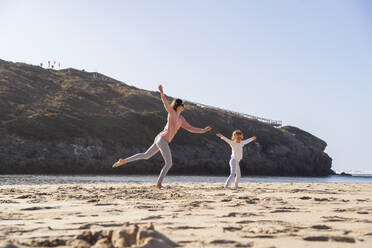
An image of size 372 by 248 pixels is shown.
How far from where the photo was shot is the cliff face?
121ft

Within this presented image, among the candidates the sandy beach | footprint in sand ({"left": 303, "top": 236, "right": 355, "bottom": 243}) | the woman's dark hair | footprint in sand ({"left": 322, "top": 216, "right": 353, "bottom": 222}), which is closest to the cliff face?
the woman's dark hair

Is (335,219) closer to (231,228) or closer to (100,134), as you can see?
(231,228)

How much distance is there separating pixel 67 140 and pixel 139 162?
314 inches

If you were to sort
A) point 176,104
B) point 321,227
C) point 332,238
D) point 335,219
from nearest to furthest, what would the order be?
point 332,238
point 321,227
point 335,219
point 176,104

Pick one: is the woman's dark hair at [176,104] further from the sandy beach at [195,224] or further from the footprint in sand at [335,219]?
the footprint in sand at [335,219]

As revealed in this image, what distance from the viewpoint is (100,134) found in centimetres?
4381

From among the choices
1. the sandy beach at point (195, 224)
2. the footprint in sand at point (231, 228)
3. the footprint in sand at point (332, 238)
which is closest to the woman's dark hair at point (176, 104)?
the sandy beach at point (195, 224)

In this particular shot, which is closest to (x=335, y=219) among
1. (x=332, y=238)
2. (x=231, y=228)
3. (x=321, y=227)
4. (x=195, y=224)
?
(x=321, y=227)

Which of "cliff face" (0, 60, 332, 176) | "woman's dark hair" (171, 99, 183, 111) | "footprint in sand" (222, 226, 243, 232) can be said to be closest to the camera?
"footprint in sand" (222, 226, 243, 232)

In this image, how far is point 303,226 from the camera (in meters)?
3.95

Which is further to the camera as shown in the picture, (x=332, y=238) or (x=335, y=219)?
(x=335, y=219)

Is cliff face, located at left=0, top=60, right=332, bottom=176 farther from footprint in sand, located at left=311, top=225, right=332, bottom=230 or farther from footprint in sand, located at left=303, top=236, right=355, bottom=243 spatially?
footprint in sand, located at left=303, top=236, right=355, bottom=243

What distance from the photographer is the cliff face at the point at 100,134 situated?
37.0 m

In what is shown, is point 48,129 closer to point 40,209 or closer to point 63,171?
point 63,171
